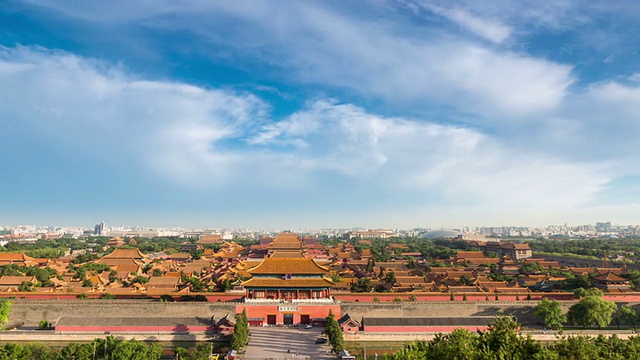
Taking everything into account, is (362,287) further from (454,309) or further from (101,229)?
(101,229)

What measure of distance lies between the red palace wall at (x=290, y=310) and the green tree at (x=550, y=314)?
40.0 ft

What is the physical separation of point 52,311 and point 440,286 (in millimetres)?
28625

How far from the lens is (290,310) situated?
25938 mm

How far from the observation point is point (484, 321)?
25.1 meters

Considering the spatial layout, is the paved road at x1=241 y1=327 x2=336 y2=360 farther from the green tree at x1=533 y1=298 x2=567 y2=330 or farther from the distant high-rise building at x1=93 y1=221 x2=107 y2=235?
the distant high-rise building at x1=93 y1=221 x2=107 y2=235

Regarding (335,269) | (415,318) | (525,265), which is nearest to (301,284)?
(415,318)

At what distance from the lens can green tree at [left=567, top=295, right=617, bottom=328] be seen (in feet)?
81.0

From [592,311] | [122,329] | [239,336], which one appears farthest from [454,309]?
[122,329]

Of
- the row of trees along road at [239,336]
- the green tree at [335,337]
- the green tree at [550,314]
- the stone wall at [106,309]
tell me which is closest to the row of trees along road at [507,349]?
the green tree at [335,337]

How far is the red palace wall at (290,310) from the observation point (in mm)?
25828

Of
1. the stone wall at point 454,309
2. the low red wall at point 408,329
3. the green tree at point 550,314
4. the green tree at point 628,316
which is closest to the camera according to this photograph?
the low red wall at point 408,329

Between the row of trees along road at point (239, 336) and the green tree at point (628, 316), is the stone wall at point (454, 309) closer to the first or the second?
the green tree at point (628, 316)

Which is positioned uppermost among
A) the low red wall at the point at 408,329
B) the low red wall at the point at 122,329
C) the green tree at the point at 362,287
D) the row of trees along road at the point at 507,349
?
the row of trees along road at the point at 507,349

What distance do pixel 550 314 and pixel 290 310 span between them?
15557mm
